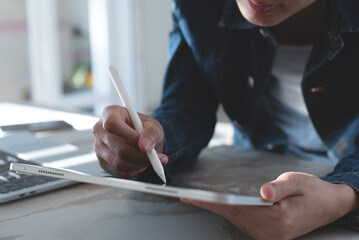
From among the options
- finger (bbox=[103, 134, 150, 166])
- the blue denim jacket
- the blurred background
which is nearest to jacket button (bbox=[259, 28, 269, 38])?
the blue denim jacket

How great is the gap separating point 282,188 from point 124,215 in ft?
0.69

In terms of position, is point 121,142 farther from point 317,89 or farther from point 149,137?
point 317,89

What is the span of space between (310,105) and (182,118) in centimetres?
25

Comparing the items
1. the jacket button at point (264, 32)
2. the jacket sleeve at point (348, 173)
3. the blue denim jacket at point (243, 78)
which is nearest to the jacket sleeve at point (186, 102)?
the blue denim jacket at point (243, 78)

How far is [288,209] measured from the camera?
20.8 inches

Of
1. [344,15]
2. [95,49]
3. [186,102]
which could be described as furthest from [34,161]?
[95,49]

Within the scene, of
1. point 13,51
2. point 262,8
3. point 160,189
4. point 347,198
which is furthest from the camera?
point 13,51

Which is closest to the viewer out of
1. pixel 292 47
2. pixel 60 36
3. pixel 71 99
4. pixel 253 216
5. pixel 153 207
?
pixel 253 216

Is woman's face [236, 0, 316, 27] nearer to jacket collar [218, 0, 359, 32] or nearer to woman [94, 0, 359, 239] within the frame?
woman [94, 0, 359, 239]

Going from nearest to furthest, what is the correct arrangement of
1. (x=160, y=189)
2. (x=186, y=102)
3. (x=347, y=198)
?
(x=160, y=189) → (x=347, y=198) → (x=186, y=102)

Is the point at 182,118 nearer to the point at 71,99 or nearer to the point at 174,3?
the point at 174,3

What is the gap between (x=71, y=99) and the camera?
2961mm

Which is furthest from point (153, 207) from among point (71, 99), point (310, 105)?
point (71, 99)

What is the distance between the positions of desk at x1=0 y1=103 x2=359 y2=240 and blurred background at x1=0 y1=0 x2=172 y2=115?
7.17 ft
